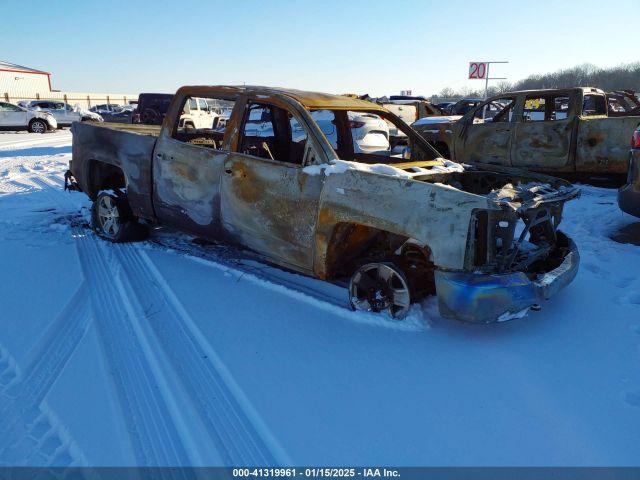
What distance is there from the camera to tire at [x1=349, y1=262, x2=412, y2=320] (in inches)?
139

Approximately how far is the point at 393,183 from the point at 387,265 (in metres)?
0.65

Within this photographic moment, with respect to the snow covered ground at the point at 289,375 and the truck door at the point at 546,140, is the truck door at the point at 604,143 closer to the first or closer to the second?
the truck door at the point at 546,140

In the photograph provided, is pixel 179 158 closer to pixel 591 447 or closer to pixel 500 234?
pixel 500 234

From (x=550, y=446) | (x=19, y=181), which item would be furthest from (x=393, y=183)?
(x=19, y=181)

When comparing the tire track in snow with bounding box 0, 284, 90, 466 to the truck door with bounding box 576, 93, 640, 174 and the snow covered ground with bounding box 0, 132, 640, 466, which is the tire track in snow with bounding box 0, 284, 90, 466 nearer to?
the snow covered ground with bounding box 0, 132, 640, 466

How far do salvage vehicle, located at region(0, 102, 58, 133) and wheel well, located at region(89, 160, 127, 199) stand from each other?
65.0ft

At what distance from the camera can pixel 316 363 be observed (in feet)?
9.87

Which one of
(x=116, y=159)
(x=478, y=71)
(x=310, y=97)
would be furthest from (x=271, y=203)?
(x=478, y=71)

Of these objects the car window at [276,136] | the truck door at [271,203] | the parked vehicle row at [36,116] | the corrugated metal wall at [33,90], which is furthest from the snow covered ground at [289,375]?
the corrugated metal wall at [33,90]

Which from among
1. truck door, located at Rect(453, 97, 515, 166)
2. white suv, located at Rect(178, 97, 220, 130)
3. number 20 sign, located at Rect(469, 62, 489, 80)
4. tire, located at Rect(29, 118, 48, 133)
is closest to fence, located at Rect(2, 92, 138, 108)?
tire, located at Rect(29, 118, 48, 133)

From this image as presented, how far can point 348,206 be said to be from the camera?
3.45 m

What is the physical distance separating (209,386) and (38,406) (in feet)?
3.04

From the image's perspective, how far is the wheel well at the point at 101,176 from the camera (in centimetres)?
579

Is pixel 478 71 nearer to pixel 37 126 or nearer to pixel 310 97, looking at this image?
pixel 37 126
